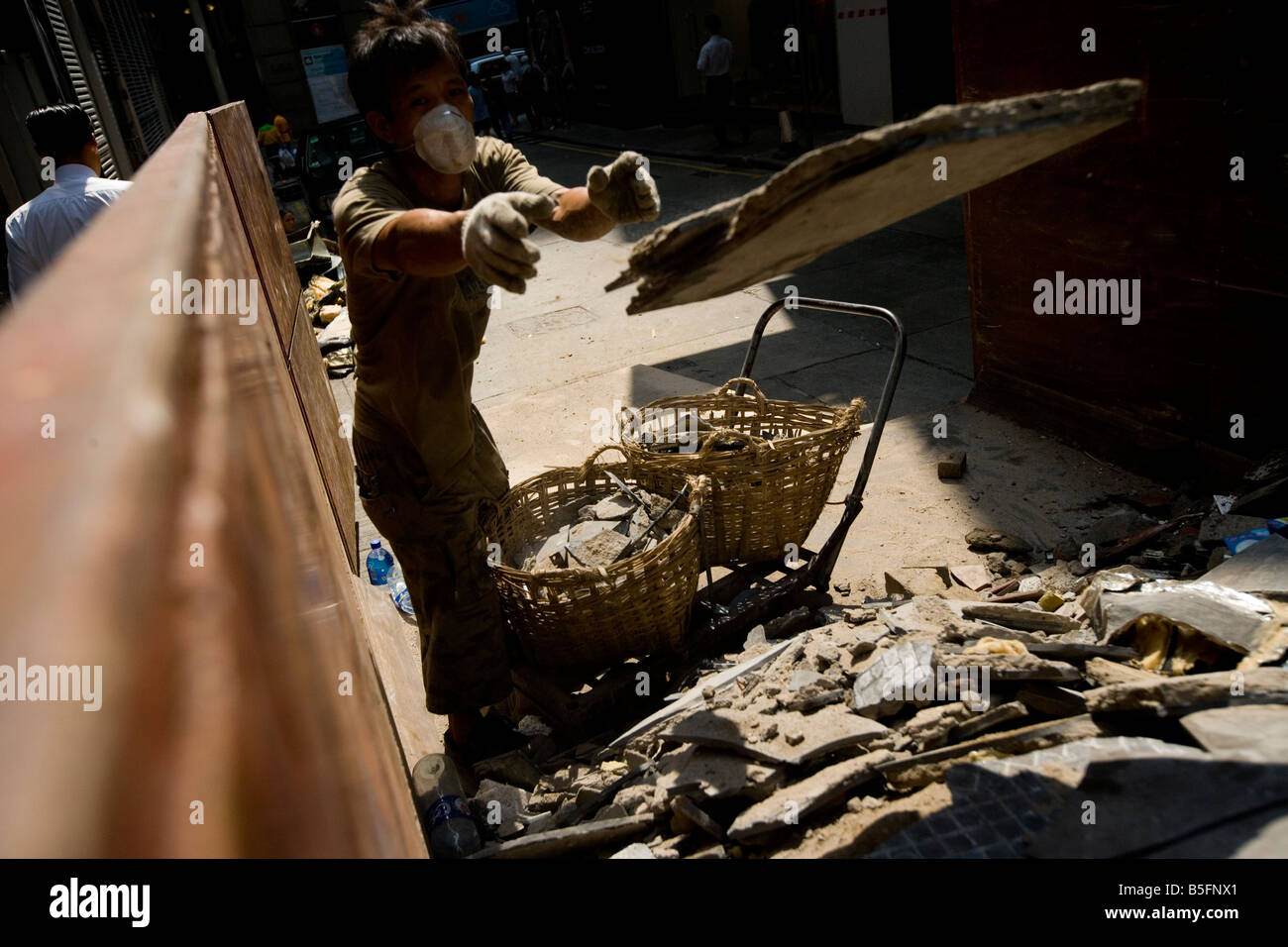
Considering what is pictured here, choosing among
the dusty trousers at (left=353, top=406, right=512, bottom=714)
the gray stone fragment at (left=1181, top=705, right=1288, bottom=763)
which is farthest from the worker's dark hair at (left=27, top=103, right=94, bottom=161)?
the gray stone fragment at (left=1181, top=705, right=1288, bottom=763)

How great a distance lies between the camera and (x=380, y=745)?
6.39 feet

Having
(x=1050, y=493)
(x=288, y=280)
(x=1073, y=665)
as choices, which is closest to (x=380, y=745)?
(x=1073, y=665)

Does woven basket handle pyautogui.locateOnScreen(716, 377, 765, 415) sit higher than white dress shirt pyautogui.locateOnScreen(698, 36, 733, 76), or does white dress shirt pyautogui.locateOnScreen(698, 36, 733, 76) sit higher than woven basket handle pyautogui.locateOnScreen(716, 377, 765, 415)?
white dress shirt pyautogui.locateOnScreen(698, 36, 733, 76)

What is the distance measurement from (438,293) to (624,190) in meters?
0.73

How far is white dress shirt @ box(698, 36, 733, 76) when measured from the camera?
Answer: 15453mm

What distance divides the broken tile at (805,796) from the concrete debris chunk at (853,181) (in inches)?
46.9

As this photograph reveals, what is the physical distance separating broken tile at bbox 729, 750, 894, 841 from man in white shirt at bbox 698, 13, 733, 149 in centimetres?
1532

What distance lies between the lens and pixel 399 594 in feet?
13.9

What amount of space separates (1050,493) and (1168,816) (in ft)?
9.40

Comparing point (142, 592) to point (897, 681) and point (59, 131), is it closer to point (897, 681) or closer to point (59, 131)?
point (897, 681)

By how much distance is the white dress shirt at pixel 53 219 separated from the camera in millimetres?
3932

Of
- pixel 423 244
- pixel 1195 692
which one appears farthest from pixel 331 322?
pixel 1195 692

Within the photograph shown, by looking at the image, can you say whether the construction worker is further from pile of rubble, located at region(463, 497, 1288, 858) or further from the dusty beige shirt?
pile of rubble, located at region(463, 497, 1288, 858)
